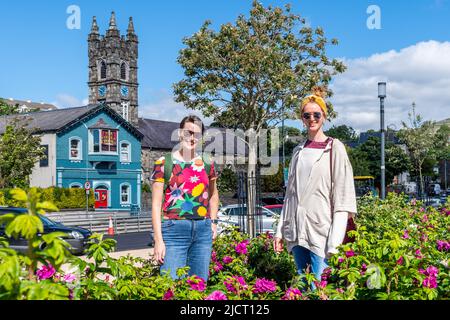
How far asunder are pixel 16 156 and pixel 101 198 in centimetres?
1114

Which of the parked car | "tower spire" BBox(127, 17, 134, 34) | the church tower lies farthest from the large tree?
"tower spire" BBox(127, 17, 134, 34)

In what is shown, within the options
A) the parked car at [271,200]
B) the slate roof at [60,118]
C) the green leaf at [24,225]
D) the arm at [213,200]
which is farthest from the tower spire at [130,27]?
the green leaf at [24,225]

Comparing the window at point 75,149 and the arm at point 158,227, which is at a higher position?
the window at point 75,149

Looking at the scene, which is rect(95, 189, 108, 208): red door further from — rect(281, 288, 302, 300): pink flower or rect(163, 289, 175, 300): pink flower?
rect(281, 288, 302, 300): pink flower

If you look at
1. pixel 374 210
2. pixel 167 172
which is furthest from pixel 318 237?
pixel 374 210

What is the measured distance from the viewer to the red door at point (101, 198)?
48.0 metres

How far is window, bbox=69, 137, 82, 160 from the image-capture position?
151 ft

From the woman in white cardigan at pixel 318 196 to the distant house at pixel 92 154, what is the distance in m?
40.8

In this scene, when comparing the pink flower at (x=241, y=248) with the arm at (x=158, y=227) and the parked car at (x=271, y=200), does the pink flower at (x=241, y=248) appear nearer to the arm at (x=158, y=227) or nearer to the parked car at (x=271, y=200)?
the arm at (x=158, y=227)

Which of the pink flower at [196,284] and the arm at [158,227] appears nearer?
the pink flower at [196,284]

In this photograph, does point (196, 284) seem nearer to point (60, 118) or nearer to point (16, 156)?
point (16, 156)

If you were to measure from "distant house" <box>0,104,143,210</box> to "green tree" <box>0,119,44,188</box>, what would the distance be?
113 inches

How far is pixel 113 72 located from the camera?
68250 mm
